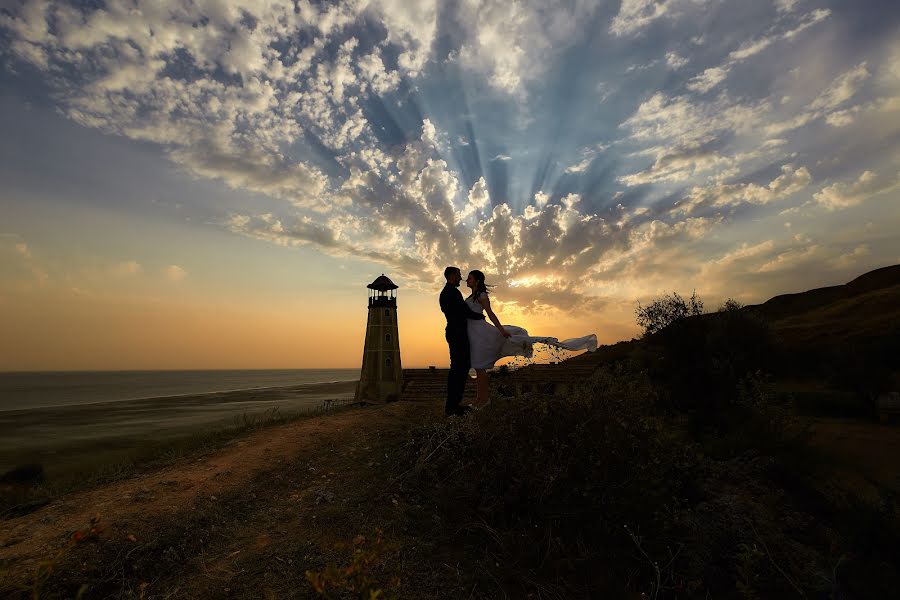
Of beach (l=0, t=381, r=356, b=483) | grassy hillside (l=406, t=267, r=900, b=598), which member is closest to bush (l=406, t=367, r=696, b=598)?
grassy hillside (l=406, t=267, r=900, b=598)

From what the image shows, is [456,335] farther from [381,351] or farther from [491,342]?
[381,351]

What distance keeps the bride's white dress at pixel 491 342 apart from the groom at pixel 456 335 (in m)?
0.12

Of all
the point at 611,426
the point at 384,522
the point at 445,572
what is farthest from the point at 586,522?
the point at 384,522

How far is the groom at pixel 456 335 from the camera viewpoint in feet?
25.6

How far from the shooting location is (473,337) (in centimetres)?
789

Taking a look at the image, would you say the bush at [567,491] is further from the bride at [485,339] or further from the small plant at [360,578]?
the bride at [485,339]

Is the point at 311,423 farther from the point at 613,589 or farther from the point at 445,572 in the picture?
the point at 613,589

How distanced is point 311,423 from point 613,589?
765 centimetres

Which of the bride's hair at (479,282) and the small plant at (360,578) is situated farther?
the bride's hair at (479,282)

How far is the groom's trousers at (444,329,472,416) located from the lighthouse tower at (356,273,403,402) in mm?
12775

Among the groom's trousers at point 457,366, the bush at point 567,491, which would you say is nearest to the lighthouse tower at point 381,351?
the groom's trousers at point 457,366

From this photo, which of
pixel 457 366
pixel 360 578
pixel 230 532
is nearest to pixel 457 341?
pixel 457 366

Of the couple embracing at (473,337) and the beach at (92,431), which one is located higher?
the couple embracing at (473,337)

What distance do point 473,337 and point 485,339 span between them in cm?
25
